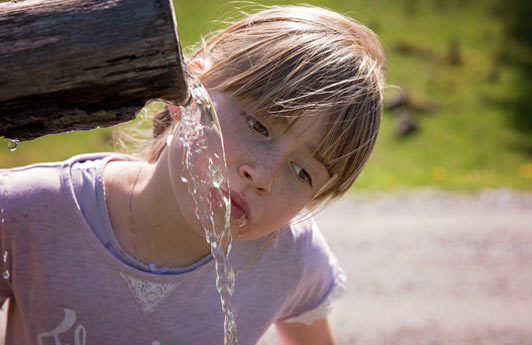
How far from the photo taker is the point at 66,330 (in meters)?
1.95

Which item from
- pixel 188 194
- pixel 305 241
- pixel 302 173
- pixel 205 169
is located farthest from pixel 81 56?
pixel 305 241

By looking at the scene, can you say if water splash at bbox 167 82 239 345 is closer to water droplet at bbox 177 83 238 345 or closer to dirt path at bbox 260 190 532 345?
water droplet at bbox 177 83 238 345

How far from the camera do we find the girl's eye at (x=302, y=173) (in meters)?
1.81

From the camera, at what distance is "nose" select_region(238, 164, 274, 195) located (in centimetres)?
174

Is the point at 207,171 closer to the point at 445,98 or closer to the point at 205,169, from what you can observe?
the point at 205,169

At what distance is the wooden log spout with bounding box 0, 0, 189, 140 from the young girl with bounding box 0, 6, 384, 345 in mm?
583

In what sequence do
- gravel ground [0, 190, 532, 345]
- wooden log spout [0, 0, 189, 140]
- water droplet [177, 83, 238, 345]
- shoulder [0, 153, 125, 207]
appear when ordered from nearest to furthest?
wooden log spout [0, 0, 189, 140] → water droplet [177, 83, 238, 345] → shoulder [0, 153, 125, 207] → gravel ground [0, 190, 532, 345]

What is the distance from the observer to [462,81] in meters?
10.8

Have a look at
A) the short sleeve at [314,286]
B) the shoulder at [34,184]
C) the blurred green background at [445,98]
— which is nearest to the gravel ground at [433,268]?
the blurred green background at [445,98]

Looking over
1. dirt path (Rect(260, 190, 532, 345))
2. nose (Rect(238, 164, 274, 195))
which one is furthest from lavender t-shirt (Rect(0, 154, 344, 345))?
dirt path (Rect(260, 190, 532, 345))

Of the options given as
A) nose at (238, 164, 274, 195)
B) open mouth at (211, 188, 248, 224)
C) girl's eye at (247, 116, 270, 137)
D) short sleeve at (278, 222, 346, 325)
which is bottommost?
short sleeve at (278, 222, 346, 325)

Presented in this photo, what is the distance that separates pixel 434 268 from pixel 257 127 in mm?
4346

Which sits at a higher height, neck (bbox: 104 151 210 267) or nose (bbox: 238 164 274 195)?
nose (bbox: 238 164 274 195)

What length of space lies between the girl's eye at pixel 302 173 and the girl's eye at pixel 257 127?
5.1 inches
